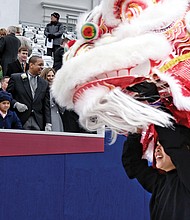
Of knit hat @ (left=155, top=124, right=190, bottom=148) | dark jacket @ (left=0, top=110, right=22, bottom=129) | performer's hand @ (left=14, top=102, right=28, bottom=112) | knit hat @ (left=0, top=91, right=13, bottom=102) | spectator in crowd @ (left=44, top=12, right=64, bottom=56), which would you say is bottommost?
knit hat @ (left=155, top=124, right=190, bottom=148)

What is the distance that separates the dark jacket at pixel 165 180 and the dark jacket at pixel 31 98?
216cm

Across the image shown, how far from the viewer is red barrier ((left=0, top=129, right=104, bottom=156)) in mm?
3275

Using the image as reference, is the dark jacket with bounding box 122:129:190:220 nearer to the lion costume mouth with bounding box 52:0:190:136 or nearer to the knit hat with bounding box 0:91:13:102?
the lion costume mouth with bounding box 52:0:190:136

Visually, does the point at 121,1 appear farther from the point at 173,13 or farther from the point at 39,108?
the point at 39,108

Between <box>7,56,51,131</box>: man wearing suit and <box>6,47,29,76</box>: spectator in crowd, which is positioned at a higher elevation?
<box>6,47,29,76</box>: spectator in crowd

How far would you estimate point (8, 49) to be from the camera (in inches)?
249

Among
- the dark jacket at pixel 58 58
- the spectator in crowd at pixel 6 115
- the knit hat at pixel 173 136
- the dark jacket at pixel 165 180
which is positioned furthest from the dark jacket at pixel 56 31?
the knit hat at pixel 173 136

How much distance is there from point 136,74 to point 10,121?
7.83ft

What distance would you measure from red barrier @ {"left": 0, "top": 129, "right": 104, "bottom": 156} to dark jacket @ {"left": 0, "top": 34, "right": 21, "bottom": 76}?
265 centimetres

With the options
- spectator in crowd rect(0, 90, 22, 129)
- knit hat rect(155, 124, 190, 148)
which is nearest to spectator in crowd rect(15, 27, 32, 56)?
spectator in crowd rect(0, 90, 22, 129)

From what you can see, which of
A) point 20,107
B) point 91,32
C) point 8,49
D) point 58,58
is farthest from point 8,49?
point 91,32

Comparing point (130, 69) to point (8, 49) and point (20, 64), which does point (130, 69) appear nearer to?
point (20, 64)

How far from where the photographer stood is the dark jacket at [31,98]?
14.1ft

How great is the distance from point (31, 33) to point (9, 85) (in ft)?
31.9
